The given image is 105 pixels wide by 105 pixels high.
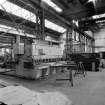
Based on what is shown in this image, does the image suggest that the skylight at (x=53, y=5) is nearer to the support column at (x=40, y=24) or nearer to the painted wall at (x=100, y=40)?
the support column at (x=40, y=24)

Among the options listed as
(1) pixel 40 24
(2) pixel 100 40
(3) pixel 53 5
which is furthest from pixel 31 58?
(2) pixel 100 40

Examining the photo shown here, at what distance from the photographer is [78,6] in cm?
717

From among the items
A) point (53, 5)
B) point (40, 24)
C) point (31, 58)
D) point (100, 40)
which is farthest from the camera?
point (100, 40)

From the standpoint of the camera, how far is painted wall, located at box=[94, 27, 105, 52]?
18.0 metres

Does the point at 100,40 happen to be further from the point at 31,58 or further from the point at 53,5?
the point at 31,58

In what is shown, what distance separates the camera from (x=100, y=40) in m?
18.5

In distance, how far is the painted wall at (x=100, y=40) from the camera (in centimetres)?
1799

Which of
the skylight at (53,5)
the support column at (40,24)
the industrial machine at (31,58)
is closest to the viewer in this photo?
the industrial machine at (31,58)

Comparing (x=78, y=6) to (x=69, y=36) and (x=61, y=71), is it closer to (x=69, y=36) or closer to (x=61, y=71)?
(x=69, y=36)

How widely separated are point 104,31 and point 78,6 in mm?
12761

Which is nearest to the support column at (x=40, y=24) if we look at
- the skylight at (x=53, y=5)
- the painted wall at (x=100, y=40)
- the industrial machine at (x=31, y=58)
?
the skylight at (x=53, y=5)

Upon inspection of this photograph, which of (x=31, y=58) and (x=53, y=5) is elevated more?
(x=53, y=5)

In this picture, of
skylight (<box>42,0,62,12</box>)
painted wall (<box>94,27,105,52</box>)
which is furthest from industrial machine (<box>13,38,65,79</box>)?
painted wall (<box>94,27,105,52</box>)

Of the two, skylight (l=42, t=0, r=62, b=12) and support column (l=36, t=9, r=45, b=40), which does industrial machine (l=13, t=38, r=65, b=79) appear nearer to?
support column (l=36, t=9, r=45, b=40)
